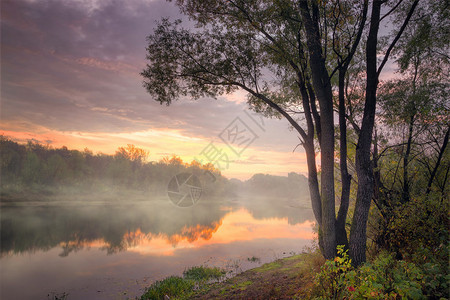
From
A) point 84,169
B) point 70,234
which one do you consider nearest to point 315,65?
point 70,234

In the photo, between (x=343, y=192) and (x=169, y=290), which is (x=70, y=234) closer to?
(x=169, y=290)

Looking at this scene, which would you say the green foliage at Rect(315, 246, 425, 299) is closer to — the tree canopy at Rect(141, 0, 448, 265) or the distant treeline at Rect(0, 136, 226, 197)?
the tree canopy at Rect(141, 0, 448, 265)

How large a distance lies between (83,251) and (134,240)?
508 cm

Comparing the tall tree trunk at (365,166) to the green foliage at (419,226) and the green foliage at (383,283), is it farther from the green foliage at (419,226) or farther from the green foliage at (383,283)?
the green foliage at (383,283)

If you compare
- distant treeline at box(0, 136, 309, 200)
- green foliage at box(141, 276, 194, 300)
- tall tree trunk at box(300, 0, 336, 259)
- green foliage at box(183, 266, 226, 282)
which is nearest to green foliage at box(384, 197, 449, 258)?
tall tree trunk at box(300, 0, 336, 259)

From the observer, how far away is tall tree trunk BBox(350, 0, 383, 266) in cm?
622

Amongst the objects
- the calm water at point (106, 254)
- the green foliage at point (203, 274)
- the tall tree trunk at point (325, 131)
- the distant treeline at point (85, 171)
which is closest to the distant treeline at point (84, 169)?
the distant treeline at point (85, 171)

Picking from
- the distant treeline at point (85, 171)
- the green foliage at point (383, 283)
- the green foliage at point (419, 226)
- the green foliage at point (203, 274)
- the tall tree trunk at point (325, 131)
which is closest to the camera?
the green foliage at point (383, 283)

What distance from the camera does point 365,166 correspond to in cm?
640

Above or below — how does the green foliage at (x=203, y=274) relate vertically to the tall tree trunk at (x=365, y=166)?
below

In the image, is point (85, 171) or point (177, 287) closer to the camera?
point (177, 287)

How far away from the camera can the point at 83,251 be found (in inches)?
741

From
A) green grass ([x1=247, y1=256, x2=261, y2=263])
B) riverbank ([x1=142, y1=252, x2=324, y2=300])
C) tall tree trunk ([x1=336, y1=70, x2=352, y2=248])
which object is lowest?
green grass ([x1=247, y1=256, x2=261, y2=263])

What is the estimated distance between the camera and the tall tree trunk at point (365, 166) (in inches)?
245
